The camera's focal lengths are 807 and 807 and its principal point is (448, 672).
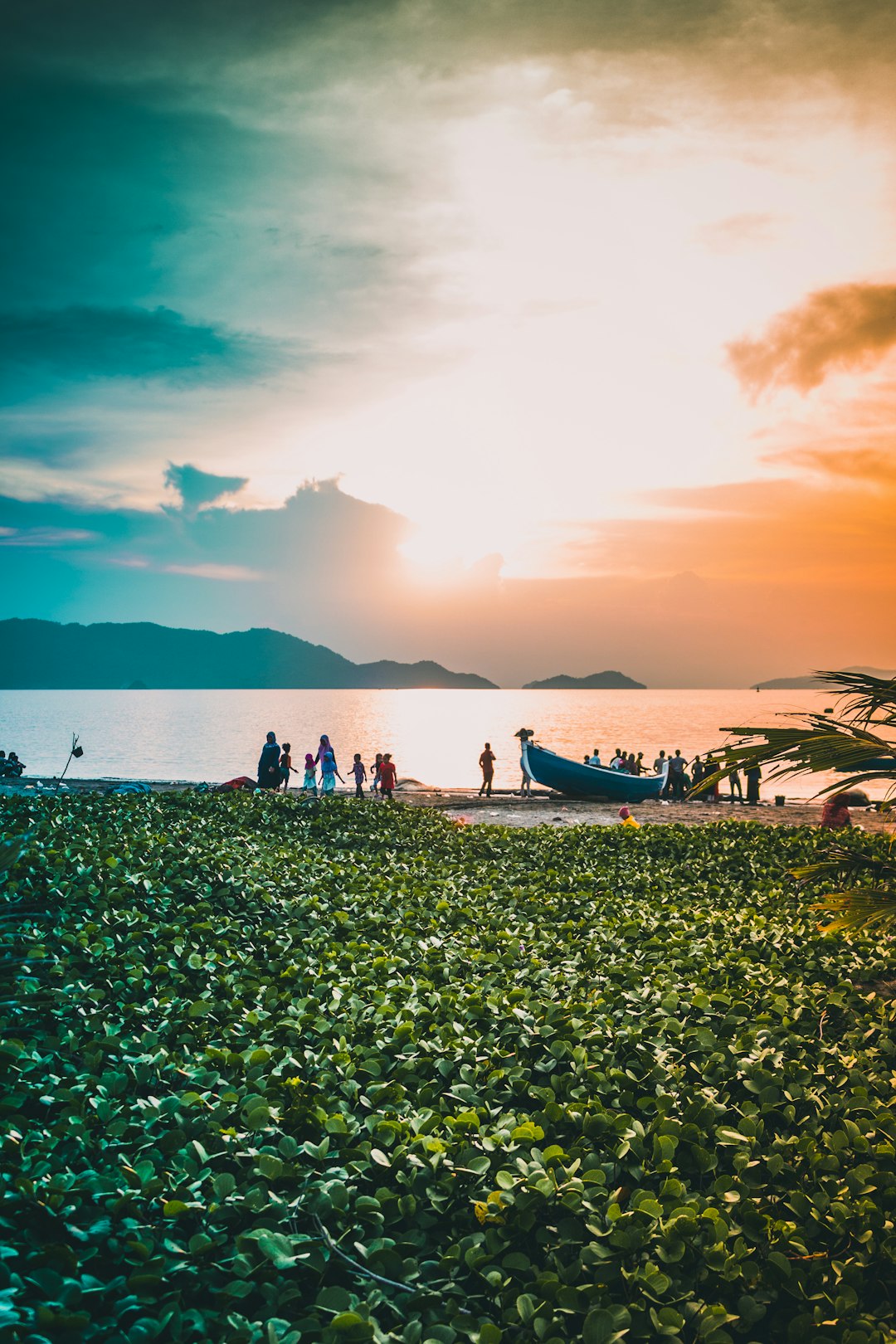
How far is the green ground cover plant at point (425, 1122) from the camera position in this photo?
3342mm

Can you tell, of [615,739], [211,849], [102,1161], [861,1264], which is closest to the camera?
[861,1264]

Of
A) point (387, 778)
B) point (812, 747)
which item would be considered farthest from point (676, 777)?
point (812, 747)

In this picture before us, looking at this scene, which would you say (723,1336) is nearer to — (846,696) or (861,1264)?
(861,1264)

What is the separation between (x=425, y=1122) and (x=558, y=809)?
2206 centimetres

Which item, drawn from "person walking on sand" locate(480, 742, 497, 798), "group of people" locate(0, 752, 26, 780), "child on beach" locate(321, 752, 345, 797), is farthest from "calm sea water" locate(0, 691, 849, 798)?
"group of people" locate(0, 752, 26, 780)

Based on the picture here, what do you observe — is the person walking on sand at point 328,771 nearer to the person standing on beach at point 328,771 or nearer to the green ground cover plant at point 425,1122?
the person standing on beach at point 328,771

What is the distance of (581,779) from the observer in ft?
95.5

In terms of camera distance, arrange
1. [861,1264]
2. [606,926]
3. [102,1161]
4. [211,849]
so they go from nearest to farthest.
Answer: [861,1264]
[102,1161]
[606,926]
[211,849]

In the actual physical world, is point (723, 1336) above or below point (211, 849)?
below

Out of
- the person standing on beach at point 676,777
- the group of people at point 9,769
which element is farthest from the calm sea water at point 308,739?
the group of people at point 9,769

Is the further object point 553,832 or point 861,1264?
point 553,832

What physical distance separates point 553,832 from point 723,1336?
1146 centimetres

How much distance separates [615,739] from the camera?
93.8 metres

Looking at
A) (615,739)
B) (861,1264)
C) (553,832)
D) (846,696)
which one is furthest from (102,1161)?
(615,739)
